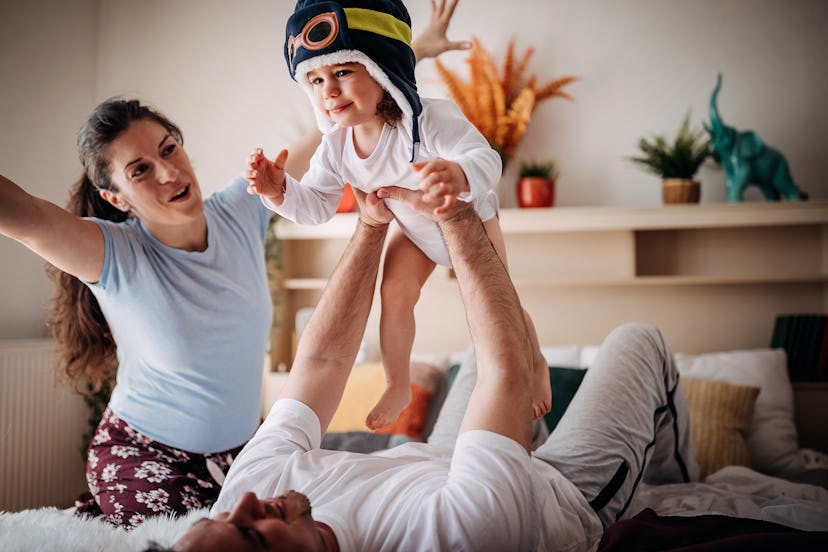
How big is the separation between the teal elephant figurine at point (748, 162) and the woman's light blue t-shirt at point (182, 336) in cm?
232

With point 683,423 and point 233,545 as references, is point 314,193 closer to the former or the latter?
point 233,545

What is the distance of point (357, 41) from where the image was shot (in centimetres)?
117

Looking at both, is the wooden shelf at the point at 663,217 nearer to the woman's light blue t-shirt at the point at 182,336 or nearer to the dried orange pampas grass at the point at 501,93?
the dried orange pampas grass at the point at 501,93

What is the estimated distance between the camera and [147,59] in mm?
4105

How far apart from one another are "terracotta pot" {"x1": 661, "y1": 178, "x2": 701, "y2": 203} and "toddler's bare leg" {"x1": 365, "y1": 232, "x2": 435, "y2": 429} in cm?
209

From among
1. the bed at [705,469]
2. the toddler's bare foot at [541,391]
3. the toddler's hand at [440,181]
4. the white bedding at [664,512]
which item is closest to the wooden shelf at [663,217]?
the bed at [705,469]

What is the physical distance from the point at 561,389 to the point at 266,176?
5.69ft

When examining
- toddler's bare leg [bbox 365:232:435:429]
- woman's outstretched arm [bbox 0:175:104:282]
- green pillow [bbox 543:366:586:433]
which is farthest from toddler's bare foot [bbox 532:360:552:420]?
green pillow [bbox 543:366:586:433]

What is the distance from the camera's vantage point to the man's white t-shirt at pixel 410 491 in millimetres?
1039

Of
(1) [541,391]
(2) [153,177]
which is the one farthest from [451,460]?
(2) [153,177]

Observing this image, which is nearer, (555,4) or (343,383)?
(343,383)

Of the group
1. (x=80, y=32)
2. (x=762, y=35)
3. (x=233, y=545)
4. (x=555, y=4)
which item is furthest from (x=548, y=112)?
(x=233, y=545)

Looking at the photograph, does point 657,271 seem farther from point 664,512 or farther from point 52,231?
point 52,231

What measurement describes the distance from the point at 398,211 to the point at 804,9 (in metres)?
2.81
